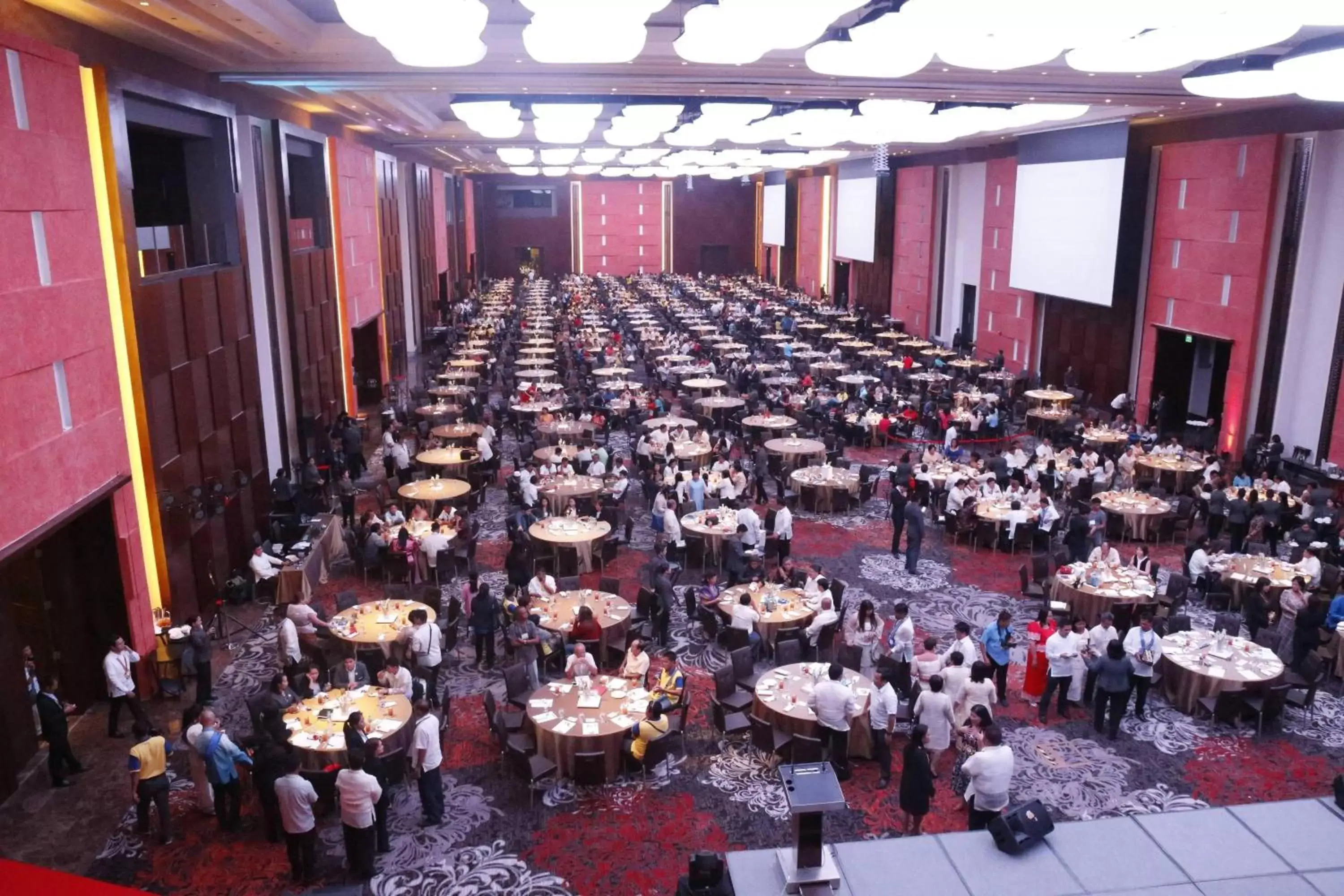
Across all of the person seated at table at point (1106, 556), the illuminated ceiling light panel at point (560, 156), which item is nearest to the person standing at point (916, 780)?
the person seated at table at point (1106, 556)

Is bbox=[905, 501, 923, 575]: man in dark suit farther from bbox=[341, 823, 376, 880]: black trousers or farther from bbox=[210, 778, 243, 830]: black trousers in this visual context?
bbox=[210, 778, 243, 830]: black trousers

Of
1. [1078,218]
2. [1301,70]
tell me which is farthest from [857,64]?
[1078,218]

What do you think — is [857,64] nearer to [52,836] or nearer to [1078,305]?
[52,836]

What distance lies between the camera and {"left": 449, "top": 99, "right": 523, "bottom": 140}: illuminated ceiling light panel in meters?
13.4

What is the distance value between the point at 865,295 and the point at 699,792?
3358 centimetres

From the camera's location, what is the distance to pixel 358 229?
23.3 metres

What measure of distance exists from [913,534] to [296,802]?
9227 millimetres

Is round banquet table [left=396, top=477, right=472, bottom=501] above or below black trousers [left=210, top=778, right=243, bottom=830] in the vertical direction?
above

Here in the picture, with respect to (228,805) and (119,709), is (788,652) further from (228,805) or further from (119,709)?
(119,709)

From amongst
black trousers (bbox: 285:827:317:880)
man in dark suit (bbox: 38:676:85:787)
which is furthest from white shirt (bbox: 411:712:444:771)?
man in dark suit (bbox: 38:676:85:787)

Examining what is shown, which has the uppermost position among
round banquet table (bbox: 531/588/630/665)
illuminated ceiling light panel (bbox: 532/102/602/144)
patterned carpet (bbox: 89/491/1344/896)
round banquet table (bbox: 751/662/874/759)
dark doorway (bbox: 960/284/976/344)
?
illuminated ceiling light panel (bbox: 532/102/602/144)

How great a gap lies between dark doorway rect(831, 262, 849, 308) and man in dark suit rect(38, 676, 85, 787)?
121ft

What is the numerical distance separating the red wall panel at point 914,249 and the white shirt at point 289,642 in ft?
90.2

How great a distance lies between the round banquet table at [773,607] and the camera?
11344 mm
